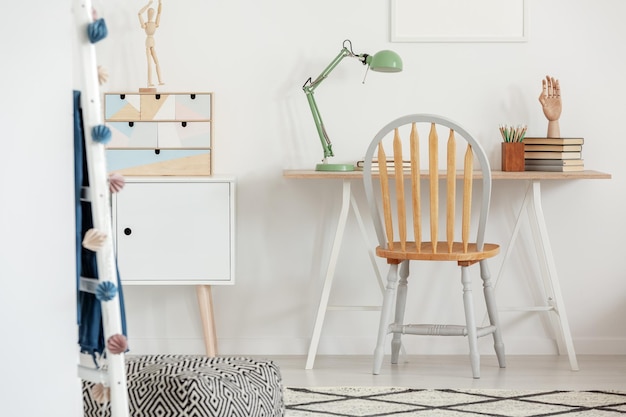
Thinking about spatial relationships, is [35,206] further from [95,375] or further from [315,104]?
[315,104]

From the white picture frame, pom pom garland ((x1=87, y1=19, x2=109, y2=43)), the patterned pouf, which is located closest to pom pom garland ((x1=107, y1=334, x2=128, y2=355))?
the patterned pouf

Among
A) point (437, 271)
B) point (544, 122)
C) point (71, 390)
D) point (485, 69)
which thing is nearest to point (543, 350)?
point (437, 271)

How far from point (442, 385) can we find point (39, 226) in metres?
2.07

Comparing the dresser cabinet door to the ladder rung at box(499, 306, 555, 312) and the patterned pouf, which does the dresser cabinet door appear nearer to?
the ladder rung at box(499, 306, 555, 312)

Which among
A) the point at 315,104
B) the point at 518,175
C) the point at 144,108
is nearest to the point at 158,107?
the point at 144,108

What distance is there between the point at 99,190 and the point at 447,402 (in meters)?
1.78

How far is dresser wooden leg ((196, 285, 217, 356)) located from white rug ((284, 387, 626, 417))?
1.76 ft

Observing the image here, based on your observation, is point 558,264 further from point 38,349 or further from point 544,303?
point 38,349

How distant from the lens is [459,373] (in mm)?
3391

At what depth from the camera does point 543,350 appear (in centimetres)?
376

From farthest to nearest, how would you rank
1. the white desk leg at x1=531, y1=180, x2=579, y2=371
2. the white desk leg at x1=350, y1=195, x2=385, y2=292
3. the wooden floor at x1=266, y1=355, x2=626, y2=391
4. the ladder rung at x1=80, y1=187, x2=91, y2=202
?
the white desk leg at x1=350, y1=195, x2=385, y2=292 → the white desk leg at x1=531, y1=180, x2=579, y2=371 → the wooden floor at x1=266, y1=355, x2=626, y2=391 → the ladder rung at x1=80, y1=187, x2=91, y2=202

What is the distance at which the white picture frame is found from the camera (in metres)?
3.71

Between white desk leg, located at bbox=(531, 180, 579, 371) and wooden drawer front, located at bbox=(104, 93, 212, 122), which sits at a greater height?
wooden drawer front, located at bbox=(104, 93, 212, 122)

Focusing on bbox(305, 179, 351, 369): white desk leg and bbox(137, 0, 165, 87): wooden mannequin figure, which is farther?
bbox(137, 0, 165, 87): wooden mannequin figure
